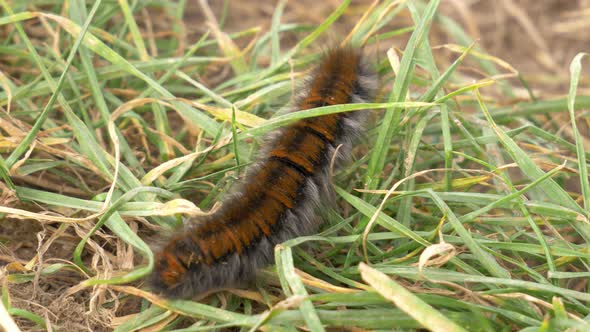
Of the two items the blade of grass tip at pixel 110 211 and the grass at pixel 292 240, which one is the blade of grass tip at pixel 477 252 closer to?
the grass at pixel 292 240

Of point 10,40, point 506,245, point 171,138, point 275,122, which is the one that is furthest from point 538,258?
point 10,40

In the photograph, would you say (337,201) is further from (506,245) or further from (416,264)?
(506,245)

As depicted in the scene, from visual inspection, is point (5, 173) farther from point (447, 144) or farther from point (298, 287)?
point (447, 144)

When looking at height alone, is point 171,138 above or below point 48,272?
above

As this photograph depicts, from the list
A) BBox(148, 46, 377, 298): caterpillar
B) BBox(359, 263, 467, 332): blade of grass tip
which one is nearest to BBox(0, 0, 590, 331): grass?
BBox(359, 263, 467, 332): blade of grass tip

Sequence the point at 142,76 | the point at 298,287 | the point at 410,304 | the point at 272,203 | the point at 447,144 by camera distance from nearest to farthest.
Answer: the point at 410,304, the point at 298,287, the point at 272,203, the point at 447,144, the point at 142,76

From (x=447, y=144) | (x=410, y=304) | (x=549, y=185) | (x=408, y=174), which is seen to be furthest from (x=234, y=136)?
(x=549, y=185)
